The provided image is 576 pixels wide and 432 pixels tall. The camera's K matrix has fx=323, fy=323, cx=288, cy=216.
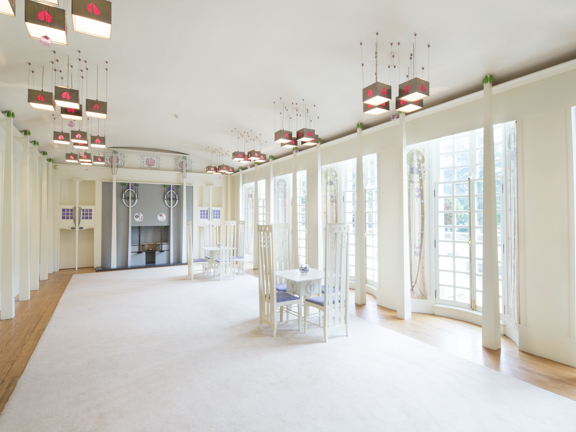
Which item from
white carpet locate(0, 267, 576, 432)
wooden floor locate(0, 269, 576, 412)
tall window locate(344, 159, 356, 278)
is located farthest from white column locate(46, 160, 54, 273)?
tall window locate(344, 159, 356, 278)

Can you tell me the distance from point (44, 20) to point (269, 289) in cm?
375

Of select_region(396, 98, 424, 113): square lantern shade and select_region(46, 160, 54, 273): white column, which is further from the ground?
select_region(396, 98, 424, 113): square lantern shade

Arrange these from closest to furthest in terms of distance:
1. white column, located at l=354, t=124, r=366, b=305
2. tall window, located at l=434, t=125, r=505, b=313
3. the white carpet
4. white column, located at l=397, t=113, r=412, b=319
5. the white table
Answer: the white carpet, tall window, located at l=434, t=125, r=505, b=313, white column, located at l=397, t=113, r=412, b=319, white column, located at l=354, t=124, r=366, b=305, the white table

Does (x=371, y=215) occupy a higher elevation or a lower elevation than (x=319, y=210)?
lower

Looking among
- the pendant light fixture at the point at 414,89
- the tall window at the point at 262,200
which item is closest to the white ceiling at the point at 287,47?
the pendant light fixture at the point at 414,89

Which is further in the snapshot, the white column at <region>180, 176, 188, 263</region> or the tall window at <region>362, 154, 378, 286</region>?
the white column at <region>180, 176, 188, 263</region>

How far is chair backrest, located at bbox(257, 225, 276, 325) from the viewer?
459 cm

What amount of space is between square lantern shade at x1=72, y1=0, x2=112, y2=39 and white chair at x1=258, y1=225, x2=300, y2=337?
2.87 metres

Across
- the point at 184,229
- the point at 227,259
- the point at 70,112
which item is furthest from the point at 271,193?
Result: the point at 70,112

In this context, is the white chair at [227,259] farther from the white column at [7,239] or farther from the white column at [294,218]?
the white column at [7,239]

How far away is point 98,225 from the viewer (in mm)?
10586

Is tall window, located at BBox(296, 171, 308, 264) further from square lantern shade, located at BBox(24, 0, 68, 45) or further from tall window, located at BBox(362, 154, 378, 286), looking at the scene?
square lantern shade, located at BBox(24, 0, 68, 45)

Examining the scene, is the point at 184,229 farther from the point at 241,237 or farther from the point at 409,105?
the point at 409,105

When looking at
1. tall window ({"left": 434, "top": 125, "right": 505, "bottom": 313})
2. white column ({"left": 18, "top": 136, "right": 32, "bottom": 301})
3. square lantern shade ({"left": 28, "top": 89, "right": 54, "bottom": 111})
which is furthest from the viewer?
white column ({"left": 18, "top": 136, "right": 32, "bottom": 301})
